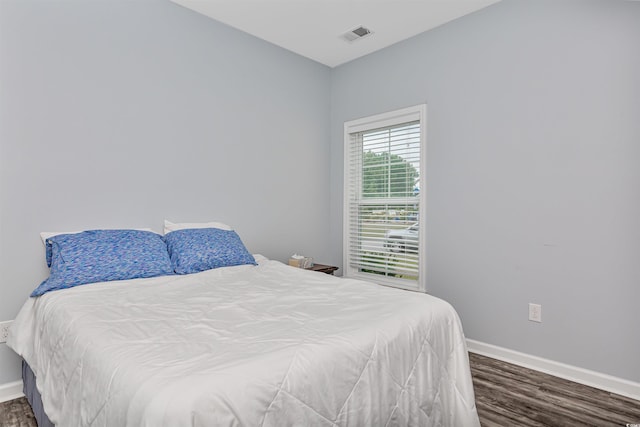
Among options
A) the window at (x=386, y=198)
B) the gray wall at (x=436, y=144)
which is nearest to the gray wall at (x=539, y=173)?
the gray wall at (x=436, y=144)

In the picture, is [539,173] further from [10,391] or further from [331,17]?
[10,391]

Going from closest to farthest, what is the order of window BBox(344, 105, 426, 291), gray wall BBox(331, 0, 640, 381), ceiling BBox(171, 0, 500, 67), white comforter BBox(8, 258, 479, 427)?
white comforter BBox(8, 258, 479, 427) < gray wall BBox(331, 0, 640, 381) < ceiling BBox(171, 0, 500, 67) < window BBox(344, 105, 426, 291)

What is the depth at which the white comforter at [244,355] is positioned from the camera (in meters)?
0.97

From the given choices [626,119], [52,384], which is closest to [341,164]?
[626,119]

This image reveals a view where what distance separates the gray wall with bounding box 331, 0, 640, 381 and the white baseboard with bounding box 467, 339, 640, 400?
42 mm

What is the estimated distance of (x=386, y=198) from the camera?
355 cm

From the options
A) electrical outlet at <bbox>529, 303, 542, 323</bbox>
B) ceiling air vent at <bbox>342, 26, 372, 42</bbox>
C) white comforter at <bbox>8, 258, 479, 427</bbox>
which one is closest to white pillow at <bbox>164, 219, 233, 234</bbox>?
white comforter at <bbox>8, 258, 479, 427</bbox>

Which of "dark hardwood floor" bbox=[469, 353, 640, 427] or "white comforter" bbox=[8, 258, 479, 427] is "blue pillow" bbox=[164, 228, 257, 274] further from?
"dark hardwood floor" bbox=[469, 353, 640, 427]

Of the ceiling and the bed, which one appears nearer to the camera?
the bed

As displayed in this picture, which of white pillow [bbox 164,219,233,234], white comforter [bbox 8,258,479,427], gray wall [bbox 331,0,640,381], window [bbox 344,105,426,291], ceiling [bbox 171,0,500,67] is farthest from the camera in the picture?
window [bbox 344,105,426,291]

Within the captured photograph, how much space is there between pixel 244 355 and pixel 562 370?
2.35 metres

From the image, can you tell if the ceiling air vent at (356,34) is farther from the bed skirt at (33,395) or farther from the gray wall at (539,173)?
the bed skirt at (33,395)

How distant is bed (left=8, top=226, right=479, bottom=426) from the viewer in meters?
0.97

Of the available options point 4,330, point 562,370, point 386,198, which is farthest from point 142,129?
point 562,370
